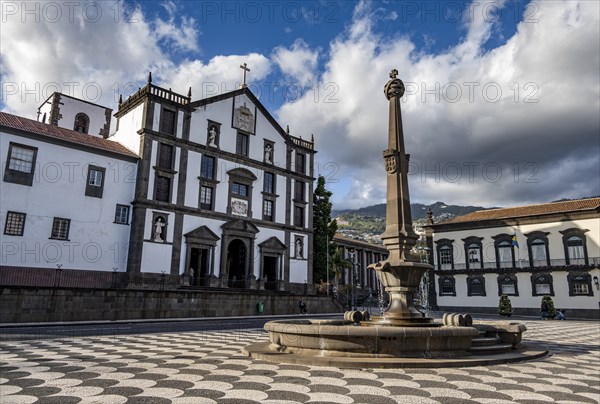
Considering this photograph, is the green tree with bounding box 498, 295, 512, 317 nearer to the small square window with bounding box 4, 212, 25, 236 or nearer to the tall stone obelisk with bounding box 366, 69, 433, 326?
the tall stone obelisk with bounding box 366, 69, 433, 326

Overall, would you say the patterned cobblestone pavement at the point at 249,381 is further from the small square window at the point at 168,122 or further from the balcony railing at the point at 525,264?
the balcony railing at the point at 525,264

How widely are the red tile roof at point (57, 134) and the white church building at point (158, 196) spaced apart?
0.13m

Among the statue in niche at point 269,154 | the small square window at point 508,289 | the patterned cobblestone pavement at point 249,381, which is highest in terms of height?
the statue in niche at point 269,154

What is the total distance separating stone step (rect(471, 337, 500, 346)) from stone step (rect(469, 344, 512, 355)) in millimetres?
127

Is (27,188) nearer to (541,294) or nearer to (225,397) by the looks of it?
(225,397)

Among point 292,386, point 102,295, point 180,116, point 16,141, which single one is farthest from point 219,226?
point 292,386

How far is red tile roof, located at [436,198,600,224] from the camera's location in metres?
37.3

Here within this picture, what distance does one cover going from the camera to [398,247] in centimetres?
1078

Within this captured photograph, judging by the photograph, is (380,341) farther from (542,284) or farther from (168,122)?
(542,284)

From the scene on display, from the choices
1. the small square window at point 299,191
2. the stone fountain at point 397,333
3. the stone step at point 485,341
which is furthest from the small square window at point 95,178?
the stone step at point 485,341

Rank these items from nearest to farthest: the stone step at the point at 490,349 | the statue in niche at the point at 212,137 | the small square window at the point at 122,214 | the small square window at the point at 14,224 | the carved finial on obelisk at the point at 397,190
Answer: the stone step at the point at 490,349 → the carved finial on obelisk at the point at 397,190 → the small square window at the point at 14,224 → the small square window at the point at 122,214 → the statue in niche at the point at 212,137

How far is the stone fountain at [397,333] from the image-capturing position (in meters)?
7.93

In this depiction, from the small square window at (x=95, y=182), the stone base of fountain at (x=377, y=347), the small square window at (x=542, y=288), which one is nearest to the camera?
the stone base of fountain at (x=377, y=347)

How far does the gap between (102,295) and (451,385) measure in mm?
19515
